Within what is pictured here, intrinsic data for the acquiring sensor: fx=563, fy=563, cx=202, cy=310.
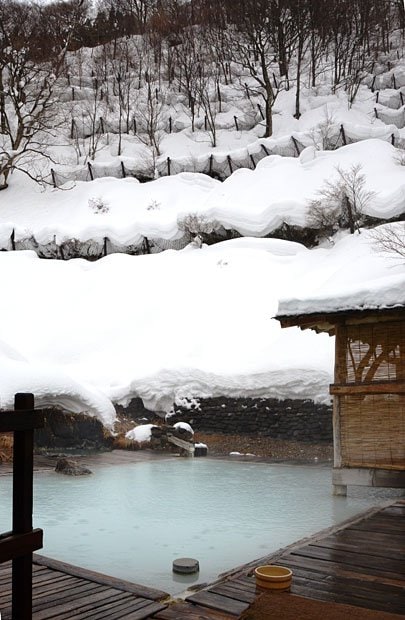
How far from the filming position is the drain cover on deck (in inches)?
183

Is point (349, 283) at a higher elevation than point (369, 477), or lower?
higher

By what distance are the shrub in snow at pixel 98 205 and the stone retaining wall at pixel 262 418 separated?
657 inches

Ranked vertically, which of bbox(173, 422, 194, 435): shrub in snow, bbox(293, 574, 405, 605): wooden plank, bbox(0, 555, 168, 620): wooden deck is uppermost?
bbox(293, 574, 405, 605): wooden plank

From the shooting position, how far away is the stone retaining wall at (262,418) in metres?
13.5

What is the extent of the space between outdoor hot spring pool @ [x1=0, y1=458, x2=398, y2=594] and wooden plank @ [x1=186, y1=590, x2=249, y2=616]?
0.66 metres

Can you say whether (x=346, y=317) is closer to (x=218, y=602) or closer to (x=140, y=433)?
(x=218, y=602)

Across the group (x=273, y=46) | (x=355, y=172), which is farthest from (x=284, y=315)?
(x=273, y=46)

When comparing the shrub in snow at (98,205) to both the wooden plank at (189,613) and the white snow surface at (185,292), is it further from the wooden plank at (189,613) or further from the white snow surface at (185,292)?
the wooden plank at (189,613)

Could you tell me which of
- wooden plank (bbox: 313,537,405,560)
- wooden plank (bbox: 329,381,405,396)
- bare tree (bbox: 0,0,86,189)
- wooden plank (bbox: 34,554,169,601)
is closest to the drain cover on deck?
wooden plank (bbox: 34,554,169,601)

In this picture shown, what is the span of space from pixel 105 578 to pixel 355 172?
21658 millimetres

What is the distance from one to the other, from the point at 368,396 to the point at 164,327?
476 inches

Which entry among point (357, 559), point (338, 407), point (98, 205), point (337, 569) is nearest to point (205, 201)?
point (98, 205)

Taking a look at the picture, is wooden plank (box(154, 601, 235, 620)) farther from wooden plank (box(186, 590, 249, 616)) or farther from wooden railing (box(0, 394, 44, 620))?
wooden railing (box(0, 394, 44, 620))

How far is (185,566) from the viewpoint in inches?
183
